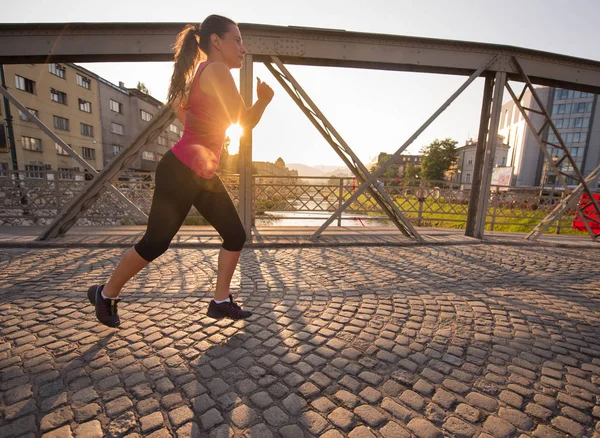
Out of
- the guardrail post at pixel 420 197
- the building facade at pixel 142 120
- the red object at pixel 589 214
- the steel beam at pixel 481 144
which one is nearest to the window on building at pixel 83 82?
Answer: the building facade at pixel 142 120

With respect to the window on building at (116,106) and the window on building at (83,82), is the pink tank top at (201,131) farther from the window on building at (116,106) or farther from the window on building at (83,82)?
the window on building at (116,106)

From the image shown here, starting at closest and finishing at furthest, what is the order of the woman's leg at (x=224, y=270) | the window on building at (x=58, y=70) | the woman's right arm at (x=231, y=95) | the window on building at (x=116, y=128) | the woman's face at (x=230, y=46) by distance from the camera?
the woman's right arm at (x=231, y=95), the woman's face at (x=230, y=46), the woman's leg at (x=224, y=270), the window on building at (x=58, y=70), the window on building at (x=116, y=128)

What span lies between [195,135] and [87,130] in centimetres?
3756

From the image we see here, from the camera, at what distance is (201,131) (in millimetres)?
→ 2064

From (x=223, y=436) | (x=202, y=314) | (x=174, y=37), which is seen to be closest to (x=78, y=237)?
(x=174, y=37)

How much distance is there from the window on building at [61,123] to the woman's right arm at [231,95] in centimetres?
3451

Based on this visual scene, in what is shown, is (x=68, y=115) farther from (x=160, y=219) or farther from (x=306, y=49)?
→ (x=160, y=219)

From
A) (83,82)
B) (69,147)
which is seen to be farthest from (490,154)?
(83,82)

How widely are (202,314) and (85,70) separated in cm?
3822

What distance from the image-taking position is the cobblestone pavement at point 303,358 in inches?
55.4

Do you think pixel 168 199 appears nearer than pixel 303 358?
No

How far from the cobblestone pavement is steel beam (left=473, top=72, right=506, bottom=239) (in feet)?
→ 9.31

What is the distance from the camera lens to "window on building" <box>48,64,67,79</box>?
82.4 feet

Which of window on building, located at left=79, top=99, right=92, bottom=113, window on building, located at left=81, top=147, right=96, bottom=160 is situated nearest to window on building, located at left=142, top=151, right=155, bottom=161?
window on building, located at left=81, top=147, right=96, bottom=160
